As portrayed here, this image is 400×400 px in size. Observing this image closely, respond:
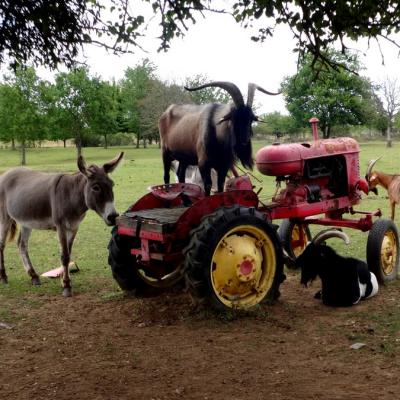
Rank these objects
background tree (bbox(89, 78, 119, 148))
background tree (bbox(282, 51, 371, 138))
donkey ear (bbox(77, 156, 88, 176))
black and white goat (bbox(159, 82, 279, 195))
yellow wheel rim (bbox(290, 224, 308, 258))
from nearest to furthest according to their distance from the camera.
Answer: black and white goat (bbox(159, 82, 279, 195)) → donkey ear (bbox(77, 156, 88, 176)) → yellow wheel rim (bbox(290, 224, 308, 258)) → background tree (bbox(282, 51, 371, 138)) → background tree (bbox(89, 78, 119, 148))

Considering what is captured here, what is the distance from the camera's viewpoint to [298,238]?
827cm

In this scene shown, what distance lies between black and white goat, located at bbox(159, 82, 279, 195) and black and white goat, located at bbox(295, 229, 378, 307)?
1328 millimetres

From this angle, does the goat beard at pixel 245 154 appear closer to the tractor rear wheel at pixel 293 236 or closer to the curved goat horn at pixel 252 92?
the curved goat horn at pixel 252 92

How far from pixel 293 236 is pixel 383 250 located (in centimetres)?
154

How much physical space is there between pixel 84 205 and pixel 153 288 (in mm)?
1542

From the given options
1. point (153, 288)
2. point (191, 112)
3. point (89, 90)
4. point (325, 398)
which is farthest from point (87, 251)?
point (89, 90)

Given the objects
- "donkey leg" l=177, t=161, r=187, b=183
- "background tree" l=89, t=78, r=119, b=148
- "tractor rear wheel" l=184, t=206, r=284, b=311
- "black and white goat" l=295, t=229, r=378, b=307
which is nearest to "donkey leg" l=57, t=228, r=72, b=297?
"donkey leg" l=177, t=161, r=187, b=183

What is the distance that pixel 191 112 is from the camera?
5887 mm

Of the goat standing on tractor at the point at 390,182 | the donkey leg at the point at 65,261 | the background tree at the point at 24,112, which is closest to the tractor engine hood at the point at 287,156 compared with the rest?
the donkey leg at the point at 65,261

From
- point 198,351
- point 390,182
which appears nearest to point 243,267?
point 198,351

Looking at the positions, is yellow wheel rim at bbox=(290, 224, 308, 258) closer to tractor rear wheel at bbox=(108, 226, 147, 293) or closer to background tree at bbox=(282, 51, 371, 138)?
tractor rear wheel at bbox=(108, 226, 147, 293)

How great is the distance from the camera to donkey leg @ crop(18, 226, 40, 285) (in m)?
7.79

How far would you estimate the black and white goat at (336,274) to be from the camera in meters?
5.95

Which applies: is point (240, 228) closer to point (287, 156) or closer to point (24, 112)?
point (287, 156)
